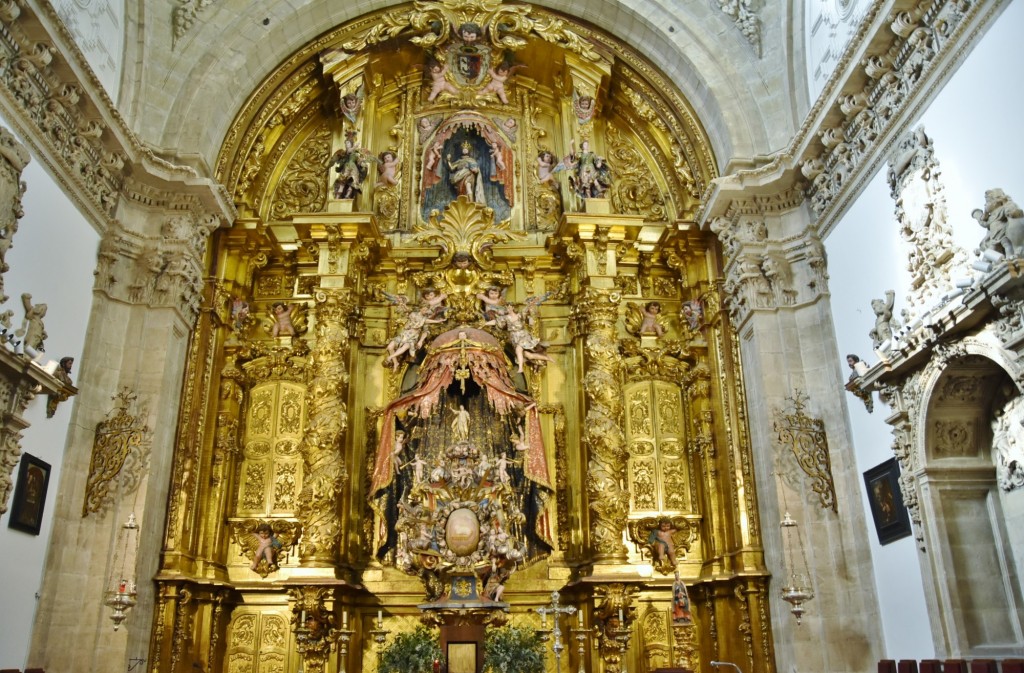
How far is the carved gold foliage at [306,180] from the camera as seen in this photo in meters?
15.6

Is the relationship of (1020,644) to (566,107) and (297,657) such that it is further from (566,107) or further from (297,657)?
(566,107)

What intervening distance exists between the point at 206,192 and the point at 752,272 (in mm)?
Answer: 8109

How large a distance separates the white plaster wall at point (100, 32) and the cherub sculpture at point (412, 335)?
5563 mm

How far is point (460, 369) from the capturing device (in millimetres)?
13922

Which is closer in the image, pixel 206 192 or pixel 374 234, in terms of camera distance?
pixel 206 192

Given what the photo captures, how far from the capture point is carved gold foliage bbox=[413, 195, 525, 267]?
593 inches

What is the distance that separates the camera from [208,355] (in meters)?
13.4

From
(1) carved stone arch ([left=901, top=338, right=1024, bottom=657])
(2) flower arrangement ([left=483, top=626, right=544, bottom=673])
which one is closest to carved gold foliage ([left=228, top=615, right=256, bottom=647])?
(2) flower arrangement ([left=483, top=626, right=544, bottom=673])

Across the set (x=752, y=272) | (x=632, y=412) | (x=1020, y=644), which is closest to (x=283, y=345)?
(x=632, y=412)

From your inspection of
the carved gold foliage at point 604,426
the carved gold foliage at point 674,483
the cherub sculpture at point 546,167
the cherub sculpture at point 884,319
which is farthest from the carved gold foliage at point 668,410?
the cherub sculpture at point 884,319

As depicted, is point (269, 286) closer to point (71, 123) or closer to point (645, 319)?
point (71, 123)

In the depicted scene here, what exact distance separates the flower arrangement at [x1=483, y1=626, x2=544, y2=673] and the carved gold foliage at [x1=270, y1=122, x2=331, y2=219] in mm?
8206

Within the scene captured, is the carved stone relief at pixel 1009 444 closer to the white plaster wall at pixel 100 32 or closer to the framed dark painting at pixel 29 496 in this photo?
the framed dark painting at pixel 29 496

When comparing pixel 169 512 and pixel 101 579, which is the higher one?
pixel 169 512
